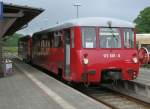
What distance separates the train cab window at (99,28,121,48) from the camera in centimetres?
1870

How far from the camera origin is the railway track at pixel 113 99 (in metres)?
16.2

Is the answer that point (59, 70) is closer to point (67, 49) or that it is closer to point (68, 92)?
point (67, 49)

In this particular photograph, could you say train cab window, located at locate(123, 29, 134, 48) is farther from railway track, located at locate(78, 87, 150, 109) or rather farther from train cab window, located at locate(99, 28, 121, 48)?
railway track, located at locate(78, 87, 150, 109)

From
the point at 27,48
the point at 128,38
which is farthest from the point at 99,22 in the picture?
the point at 27,48

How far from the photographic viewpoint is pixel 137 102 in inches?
667

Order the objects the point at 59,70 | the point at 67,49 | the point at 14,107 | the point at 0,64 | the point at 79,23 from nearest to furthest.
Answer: the point at 14,107 → the point at 79,23 → the point at 67,49 → the point at 59,70 → the point at 0,64

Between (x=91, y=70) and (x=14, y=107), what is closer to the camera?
(x=14, y=107)

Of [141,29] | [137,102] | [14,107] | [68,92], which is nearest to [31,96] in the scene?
→ [68,92]

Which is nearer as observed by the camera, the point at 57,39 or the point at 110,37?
the point at 110,37

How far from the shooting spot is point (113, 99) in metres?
18.1

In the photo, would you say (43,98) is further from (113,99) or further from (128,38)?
(128,38)

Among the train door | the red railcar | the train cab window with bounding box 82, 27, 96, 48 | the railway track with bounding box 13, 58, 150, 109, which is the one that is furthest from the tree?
the train cab window with bounding box 82, 27, 96, 48

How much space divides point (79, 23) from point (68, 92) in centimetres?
331

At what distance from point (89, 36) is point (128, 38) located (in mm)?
1590
